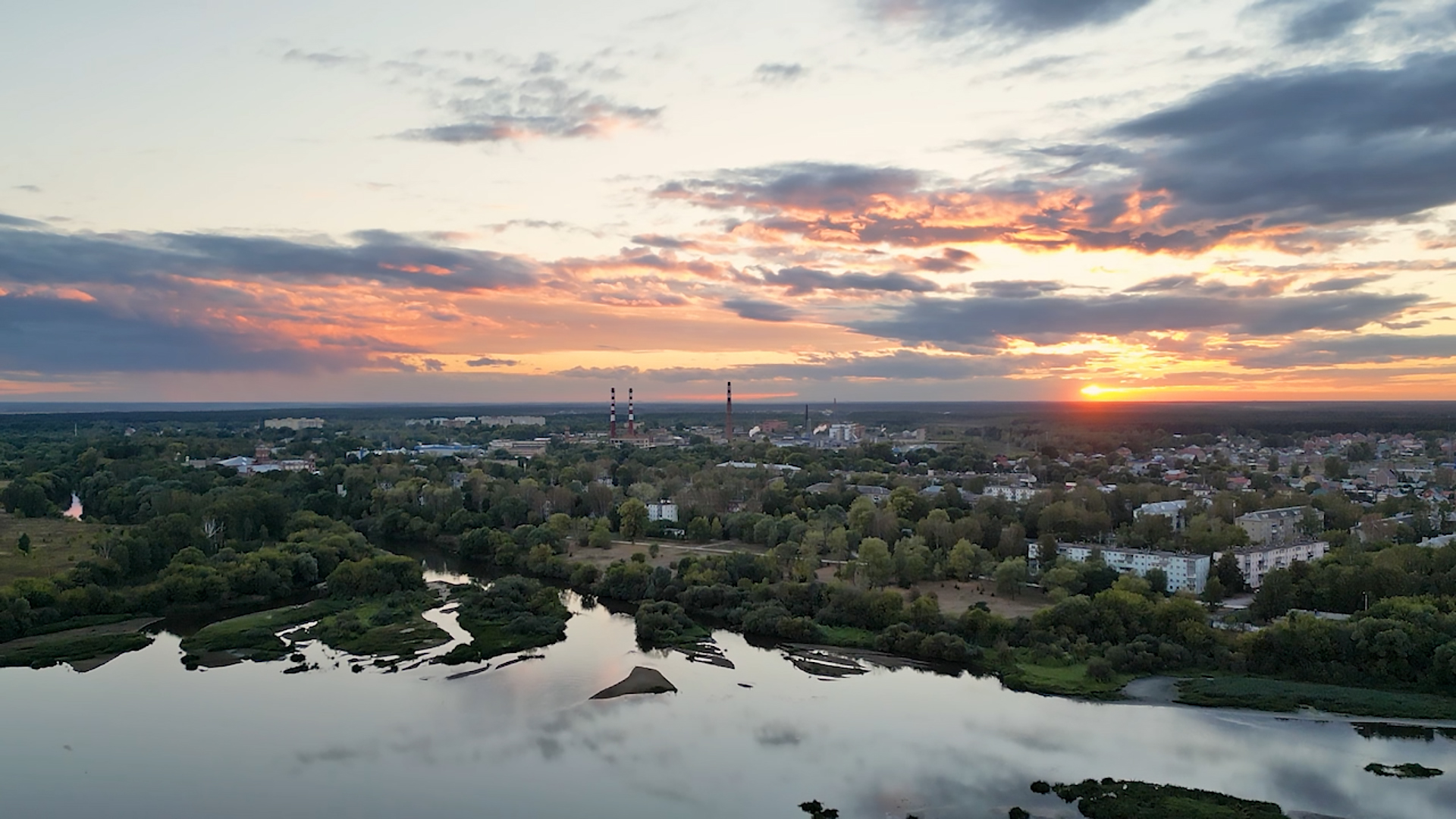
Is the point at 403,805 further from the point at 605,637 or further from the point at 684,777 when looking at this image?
the point at 605,637

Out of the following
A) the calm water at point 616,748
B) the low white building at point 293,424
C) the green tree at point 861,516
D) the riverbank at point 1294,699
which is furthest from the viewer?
the low white building at point 293,424

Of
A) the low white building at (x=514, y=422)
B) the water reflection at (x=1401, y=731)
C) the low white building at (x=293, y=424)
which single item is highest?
the low white building at (x=514, y=422)

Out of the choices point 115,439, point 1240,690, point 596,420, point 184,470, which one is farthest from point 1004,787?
point 596,420

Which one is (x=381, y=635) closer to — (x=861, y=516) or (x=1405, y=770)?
(x=861, y=516)

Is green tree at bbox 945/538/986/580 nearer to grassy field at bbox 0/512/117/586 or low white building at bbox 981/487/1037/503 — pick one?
low white building at bbox 981/487/1037/503

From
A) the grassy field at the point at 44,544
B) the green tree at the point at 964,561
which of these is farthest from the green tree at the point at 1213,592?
the grassy field at the point at 44,544

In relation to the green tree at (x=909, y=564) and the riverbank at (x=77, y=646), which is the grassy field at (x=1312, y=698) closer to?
the green tree at (x=909, y=564)

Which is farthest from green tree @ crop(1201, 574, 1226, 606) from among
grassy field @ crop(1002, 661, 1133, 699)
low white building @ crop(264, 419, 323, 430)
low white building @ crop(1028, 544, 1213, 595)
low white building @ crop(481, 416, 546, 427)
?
low white building @ crop(264, 419, 323, 430)
